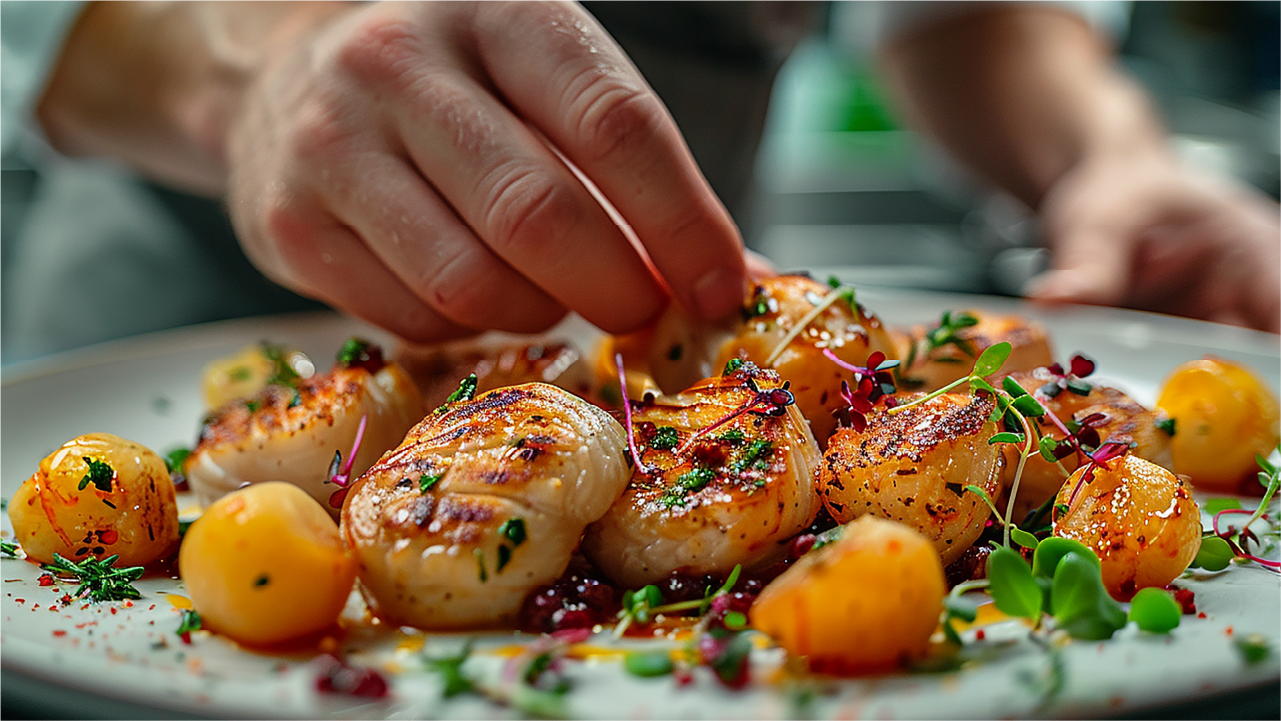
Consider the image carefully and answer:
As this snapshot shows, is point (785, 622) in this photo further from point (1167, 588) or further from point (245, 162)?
point (245, 162)

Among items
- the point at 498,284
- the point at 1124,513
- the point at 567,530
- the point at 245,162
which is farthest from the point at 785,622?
the point at 245,162

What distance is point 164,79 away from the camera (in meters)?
2.78

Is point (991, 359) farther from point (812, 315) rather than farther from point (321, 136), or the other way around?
point (321, 136)

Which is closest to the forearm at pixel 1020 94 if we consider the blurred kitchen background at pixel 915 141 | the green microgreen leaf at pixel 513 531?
the blurred kitchen background at pixel 915 141

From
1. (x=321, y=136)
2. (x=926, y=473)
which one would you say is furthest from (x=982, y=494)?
(x=321, y=136)

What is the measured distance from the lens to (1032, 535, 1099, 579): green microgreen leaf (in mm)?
1047

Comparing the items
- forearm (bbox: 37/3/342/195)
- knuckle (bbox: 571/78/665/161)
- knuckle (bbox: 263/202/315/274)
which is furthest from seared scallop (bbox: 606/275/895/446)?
forearm (bbox: 37/3/342/195)

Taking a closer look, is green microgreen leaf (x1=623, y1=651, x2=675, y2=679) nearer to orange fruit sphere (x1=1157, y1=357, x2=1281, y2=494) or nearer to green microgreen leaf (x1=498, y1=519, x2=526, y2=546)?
green microgreen leaf (x1=498, y1=519, x2=526, y2=546)

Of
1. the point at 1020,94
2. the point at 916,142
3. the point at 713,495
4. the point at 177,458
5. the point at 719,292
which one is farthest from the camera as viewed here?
the point at 916,142

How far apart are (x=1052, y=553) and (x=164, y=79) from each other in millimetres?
2729

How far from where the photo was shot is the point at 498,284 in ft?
5.23

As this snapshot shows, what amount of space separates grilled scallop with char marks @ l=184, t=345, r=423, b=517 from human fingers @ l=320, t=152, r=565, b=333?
179mm

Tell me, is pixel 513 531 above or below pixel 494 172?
below

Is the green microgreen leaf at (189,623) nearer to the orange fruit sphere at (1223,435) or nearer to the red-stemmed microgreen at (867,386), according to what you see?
the red-stemmed microgreen at (867,386)
